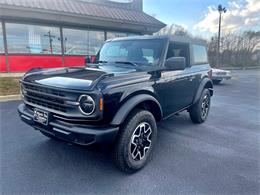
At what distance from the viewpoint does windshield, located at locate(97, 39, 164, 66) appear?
11.1ft

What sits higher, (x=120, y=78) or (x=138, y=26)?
(x=138, y=26)

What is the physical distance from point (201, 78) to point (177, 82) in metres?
1.29

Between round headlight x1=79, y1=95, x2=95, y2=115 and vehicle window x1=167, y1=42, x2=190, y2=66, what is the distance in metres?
1.86

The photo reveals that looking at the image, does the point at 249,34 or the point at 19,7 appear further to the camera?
the point at 249,34

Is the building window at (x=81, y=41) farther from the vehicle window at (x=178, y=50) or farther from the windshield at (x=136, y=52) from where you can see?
the vehicle window at (x=178, y=50)

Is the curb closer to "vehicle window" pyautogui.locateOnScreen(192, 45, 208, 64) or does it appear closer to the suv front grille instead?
the suv front grille

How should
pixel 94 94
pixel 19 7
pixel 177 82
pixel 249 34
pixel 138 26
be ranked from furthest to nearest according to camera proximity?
1. pixel 249 34
2. pixel 138 26
3. pixel 19 7
4. pixel 177 82
5. pixel 94 94

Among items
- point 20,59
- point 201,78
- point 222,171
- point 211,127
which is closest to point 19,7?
point 20,59

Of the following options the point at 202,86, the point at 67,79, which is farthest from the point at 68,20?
the point at 67,79

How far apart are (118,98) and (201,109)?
3.01 metres

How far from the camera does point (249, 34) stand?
30703 millimetres

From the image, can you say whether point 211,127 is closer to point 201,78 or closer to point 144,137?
point 201,78

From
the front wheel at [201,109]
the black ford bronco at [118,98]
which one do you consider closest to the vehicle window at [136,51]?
the black ford bronco at [118,98]

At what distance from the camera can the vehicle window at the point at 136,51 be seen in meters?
3.40
